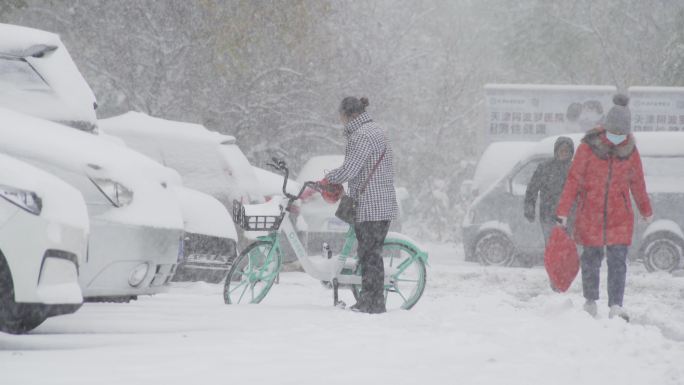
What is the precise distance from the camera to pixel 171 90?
66.4 ft

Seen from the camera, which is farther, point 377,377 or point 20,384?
point 377,377

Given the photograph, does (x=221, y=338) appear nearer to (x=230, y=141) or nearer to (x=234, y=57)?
(x=230, y=141)

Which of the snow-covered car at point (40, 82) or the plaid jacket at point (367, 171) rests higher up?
the snow-covered car at point (40, 82)

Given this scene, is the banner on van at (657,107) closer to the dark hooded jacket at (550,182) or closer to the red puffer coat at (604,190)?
the dark hooded jacket at (550,182)

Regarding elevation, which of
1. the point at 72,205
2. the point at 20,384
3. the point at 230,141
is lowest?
the point at 20,384

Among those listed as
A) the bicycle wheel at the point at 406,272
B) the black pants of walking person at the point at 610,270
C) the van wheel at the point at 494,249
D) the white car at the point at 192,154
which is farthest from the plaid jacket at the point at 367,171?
the van wheel at the point at 494,249

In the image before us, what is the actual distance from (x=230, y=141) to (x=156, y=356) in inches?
255

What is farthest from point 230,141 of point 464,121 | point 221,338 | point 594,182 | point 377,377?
point 464,121

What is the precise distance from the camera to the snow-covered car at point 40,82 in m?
7.97

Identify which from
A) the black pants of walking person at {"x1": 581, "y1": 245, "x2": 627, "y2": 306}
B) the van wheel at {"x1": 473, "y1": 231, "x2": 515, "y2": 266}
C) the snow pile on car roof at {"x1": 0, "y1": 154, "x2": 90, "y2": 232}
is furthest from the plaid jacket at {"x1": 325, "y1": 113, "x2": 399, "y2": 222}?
the van wheel at {"x1": 473, "y1": 231, "x2": 515, "y2": 266}

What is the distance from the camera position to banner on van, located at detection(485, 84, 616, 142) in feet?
76.1

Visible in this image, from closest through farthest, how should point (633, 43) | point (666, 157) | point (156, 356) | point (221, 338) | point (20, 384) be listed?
point (20, 384), point (156, 356), point (221, 338), point (666, 157), point (633, 43)

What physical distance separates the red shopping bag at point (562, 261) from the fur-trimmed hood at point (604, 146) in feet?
2.38

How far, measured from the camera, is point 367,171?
25.9 feet
